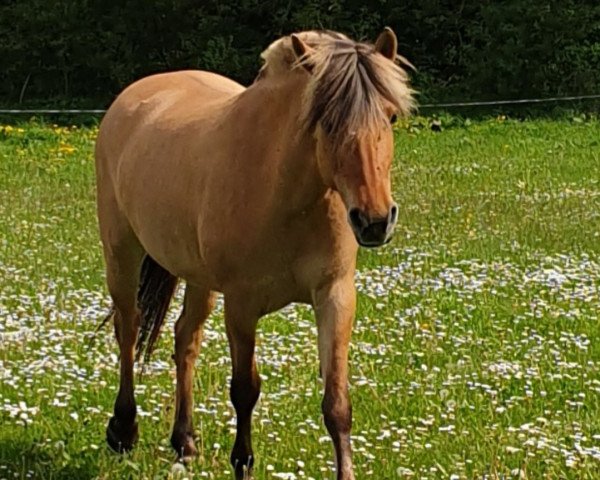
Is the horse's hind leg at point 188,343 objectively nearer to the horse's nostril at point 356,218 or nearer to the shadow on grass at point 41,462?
the shadow on grass at point 41,462

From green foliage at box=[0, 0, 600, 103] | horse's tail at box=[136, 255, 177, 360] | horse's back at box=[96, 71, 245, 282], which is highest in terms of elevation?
horse's back at box=[96, 71, 245, 282]

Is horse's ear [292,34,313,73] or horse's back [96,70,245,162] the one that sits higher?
horse's ear [292,34,313,73]

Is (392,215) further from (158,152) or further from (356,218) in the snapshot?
(158,152)

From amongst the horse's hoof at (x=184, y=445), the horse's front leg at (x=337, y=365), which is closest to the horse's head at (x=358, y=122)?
the horse's front leg at (x=337, y=365)

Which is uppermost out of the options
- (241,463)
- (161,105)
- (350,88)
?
(350,88)

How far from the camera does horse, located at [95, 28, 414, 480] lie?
4539mm

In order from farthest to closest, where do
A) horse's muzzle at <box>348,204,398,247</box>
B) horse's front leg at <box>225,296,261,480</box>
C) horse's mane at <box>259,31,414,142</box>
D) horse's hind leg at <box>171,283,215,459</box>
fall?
horse's hind leg at <box>171,283,215,459</box>, horse's front leg at <box>225,296,261,480</box>, horse's mane at <box>259,31,414,142</box>, horse's muzzle at <box>348,204,398,247</box>

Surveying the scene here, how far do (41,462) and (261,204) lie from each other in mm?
1679

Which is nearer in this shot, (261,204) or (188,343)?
(261,204)

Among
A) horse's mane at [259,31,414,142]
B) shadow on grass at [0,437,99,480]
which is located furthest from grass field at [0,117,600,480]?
horse's mane at [259,31,414,142]

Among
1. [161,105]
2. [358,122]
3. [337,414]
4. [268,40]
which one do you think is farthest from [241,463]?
[268,40]

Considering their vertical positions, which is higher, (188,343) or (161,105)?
(161,105)

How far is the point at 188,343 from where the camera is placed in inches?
254

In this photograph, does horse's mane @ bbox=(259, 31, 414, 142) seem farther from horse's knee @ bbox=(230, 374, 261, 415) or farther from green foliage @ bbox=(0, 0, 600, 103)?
A: green foliage @ bbox=(0, 0, 600, 103)
